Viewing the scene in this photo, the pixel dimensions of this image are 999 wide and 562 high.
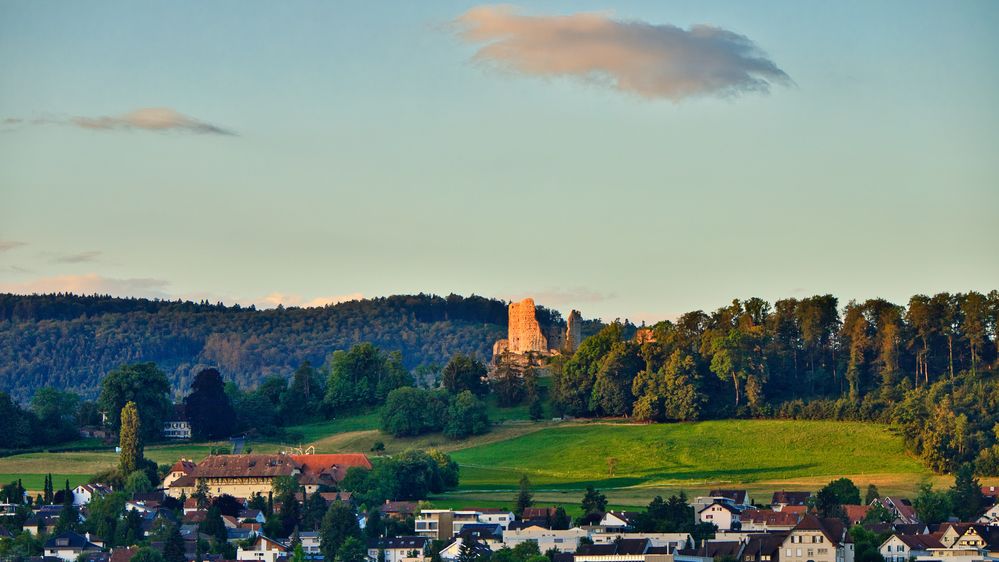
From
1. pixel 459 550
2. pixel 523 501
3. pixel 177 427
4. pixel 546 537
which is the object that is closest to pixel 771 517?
pixel 546 537

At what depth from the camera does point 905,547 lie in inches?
3351

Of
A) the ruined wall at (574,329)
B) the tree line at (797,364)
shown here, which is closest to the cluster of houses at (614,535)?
the tree line at (797,364)

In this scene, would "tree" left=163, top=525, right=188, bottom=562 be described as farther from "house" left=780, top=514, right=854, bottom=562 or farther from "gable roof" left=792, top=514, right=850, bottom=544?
"gable roof" left=792, top=514, right=850, bottom=544

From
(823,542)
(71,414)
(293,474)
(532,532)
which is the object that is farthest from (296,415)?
(823,542)

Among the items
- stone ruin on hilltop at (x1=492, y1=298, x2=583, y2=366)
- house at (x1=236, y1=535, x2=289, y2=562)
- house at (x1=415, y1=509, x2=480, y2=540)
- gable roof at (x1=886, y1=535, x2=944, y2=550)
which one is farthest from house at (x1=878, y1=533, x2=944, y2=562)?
stone ruin on hilltop at (x1=492, y1=298, x2=583, y2=366)

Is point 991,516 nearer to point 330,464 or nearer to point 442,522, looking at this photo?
point 442,522

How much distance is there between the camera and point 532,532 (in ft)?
288

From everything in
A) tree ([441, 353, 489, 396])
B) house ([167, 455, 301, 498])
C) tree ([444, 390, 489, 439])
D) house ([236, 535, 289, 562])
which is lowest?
house ([236, 535, 289, 562])

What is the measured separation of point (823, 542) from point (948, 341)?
5096cm

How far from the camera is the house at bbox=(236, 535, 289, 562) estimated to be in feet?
281

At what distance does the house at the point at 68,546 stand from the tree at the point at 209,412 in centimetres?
4408

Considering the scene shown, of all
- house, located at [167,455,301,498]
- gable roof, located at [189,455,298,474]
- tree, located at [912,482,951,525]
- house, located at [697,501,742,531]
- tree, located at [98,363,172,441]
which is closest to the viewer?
house, located at [697,501,742,531]

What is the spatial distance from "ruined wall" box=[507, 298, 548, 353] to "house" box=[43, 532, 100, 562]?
88455 millimetres

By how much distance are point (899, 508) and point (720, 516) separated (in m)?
10.1
